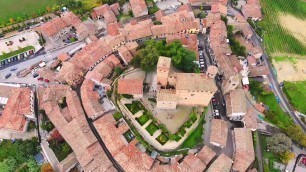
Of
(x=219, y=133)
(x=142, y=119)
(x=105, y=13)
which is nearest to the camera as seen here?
(x=219, y=133)

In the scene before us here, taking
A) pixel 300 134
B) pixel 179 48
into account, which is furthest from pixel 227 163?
pixel 179 48

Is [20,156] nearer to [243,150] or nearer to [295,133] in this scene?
[243,150]

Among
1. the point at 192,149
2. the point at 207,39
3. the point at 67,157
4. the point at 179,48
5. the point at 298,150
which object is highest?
the point at 179,48

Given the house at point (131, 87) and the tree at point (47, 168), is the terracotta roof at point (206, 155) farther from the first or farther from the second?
the tree at point (47, 168)

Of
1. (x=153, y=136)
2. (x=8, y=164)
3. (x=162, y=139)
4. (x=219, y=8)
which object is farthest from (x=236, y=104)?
(x=8, y=164)

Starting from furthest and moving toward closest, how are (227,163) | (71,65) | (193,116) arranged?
(71,65) → (193,116) → (227,163)

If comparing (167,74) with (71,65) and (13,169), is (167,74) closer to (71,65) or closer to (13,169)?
(71,65)

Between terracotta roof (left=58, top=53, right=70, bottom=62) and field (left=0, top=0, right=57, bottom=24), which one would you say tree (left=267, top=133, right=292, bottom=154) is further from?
field (left=0, top=0, right=57, bottom=24)
